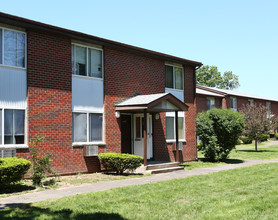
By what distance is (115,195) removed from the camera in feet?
28.4

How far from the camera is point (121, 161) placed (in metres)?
12.9

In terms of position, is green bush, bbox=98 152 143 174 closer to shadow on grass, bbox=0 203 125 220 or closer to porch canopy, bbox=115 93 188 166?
porch canopy, bbox=115 93 188 166

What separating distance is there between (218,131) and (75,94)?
886 centimetres

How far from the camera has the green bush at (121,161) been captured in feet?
42.2

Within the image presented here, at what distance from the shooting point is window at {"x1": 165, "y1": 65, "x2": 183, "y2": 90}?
58.9 feet

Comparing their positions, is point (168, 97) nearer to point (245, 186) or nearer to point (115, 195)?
point (245, 186)

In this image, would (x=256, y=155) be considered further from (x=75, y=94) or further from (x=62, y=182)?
(x=62, y=182)

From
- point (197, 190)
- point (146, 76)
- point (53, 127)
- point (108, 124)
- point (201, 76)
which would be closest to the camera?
point (197, 190)

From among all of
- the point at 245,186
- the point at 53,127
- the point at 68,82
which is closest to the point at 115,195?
the point at 245,186

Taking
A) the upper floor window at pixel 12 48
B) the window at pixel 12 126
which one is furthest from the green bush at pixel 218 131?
the upper floor window at pixel 12 48

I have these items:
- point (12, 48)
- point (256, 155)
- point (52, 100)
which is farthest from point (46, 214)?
point (256, 155)

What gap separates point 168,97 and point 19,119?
642 centimetres

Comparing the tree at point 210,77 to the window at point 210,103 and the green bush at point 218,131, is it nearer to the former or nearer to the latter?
the window at point 210,103

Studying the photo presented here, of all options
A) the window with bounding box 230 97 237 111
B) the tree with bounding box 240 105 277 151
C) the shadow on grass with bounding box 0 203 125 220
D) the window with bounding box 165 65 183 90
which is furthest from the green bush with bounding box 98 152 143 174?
the window with bounding box 230 97 237 111
